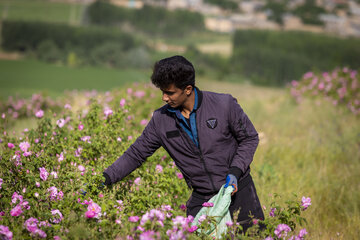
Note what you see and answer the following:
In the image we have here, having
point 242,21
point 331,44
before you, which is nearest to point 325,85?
point 331,44

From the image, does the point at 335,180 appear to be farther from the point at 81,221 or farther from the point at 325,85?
the point at 325,85

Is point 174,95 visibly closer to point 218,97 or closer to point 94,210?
point 218,97

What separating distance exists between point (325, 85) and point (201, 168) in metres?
9.49

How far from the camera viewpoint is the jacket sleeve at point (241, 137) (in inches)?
107

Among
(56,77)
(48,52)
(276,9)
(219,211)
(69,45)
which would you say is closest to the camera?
(219,211)

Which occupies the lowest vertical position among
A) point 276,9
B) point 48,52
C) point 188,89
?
point 48,52

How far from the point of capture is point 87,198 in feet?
8.67

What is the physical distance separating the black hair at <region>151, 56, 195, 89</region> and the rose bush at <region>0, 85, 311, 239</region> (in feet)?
2.54

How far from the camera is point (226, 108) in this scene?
276cm

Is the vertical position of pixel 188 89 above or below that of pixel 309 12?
below

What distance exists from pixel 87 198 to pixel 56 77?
36.1m

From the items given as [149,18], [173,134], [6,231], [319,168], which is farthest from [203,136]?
[149,18]

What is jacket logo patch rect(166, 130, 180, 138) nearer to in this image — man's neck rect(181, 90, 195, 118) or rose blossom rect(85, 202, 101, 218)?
man's neck rect(181, 90, 195, 118)

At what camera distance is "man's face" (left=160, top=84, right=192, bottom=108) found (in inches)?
106
